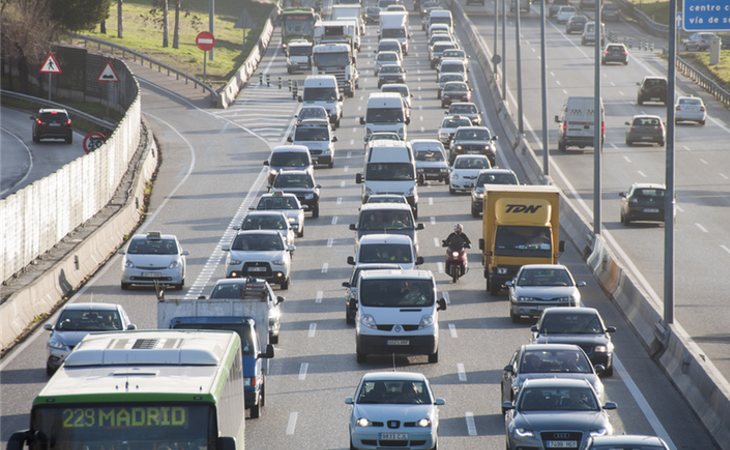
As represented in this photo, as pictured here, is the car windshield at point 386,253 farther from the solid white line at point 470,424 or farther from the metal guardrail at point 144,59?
the metal guardrail at point 144,59

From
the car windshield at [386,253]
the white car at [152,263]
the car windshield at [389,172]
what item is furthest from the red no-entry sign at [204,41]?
Answer: the car windshield at [386,253]

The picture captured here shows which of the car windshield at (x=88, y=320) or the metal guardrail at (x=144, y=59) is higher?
the metal guardrail at (x=144, y=59)

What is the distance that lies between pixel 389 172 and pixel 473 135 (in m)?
13.8

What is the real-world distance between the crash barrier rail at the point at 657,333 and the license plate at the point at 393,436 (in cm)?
506

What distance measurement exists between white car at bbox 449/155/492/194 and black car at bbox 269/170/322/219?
714 cm

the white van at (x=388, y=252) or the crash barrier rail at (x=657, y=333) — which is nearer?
the crash barrier rail at (x=657, y=333)

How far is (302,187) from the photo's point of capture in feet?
182

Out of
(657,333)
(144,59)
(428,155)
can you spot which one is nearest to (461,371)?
(657,333)

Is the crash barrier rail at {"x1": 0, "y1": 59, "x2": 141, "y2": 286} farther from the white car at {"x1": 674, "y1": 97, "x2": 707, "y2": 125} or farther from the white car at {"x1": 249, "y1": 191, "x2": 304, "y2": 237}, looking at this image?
the white car at {"x1": 674, "y1": 97, "x2": 707, "y2": 125}

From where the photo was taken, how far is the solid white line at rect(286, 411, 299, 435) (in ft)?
88.5

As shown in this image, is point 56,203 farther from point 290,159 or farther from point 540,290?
point 290,159

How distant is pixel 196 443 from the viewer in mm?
16234

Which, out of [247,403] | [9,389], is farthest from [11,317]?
[247,403]

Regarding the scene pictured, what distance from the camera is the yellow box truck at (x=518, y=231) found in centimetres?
4203
